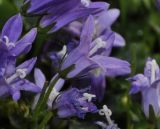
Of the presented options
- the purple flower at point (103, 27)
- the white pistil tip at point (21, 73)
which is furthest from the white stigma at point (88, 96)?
the purple flower at point (103, 27)

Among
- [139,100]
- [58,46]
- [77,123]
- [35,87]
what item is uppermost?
[35,87]

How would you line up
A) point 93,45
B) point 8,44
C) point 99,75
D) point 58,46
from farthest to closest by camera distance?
point 58,46 < point 99,75 < point 93,45 < point 8,44

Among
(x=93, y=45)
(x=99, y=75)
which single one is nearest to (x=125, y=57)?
(x=99, y=75)

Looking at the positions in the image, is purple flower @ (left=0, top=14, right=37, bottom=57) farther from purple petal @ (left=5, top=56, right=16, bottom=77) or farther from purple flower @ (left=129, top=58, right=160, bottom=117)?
purple flower @ (left=129, top=58, right=160, bottom=117)

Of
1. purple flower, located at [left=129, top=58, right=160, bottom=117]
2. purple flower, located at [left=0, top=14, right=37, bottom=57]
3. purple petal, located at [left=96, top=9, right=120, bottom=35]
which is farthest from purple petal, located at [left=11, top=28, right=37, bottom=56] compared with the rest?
purple petal, located at [left=96, top=9, right=120, bottom=35]

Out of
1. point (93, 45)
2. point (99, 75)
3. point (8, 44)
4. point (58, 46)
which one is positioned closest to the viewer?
point (8, 44)

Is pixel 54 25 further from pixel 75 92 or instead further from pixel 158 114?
pixel 158 114
